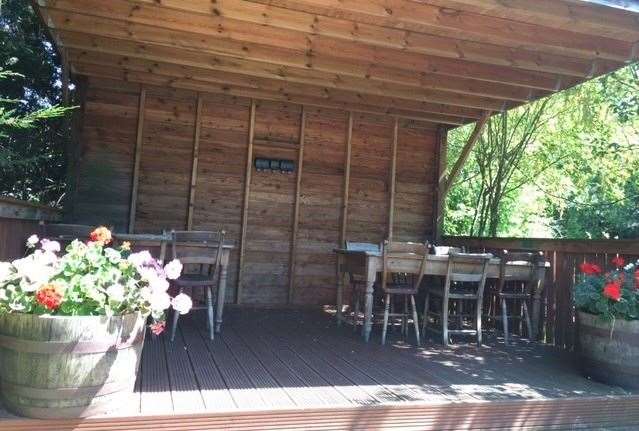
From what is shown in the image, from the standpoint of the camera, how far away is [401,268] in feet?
14.2

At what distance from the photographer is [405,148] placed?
6.69m

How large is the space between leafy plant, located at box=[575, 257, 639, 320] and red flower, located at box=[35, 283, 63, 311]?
3.16 meters

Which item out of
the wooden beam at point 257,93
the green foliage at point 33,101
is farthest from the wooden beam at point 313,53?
the green foliage at point 33,101

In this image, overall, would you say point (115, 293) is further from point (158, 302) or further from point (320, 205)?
point (320, 205)

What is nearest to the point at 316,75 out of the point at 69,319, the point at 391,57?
the point at 391,57

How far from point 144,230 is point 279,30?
282cm

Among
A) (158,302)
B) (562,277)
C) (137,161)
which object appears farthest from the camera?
(137,161)

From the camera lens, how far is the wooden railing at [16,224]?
3.09 meters

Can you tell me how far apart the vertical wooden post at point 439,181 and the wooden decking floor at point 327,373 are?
226cm

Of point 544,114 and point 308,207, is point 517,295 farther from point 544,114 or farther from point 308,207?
point 544,114

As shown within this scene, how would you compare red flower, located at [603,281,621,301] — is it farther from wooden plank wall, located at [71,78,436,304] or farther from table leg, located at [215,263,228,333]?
wooden plank wall, located at [71,78,436,304]

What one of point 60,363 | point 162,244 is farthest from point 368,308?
point 60,363

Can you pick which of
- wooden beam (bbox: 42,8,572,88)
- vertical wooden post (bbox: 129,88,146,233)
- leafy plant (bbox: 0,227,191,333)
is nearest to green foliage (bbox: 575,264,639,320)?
wooden beam (bbox: 42,8,572,88)

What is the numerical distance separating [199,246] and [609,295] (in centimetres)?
298
